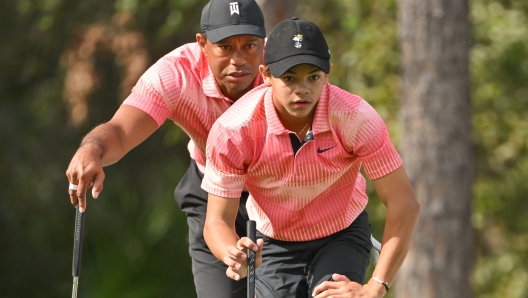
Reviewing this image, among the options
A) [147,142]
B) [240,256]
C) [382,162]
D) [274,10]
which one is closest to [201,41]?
[382,162]

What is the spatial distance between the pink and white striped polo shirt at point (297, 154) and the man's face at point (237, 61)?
0.40 metres

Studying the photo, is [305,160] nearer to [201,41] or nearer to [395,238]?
[395,238]

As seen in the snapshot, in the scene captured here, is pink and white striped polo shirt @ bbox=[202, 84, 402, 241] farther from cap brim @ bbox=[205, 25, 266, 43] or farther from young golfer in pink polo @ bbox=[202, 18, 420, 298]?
cap brim @ bbox=[205, 25, 266, 43]

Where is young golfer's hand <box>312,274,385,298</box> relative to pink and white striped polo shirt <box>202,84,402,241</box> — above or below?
below

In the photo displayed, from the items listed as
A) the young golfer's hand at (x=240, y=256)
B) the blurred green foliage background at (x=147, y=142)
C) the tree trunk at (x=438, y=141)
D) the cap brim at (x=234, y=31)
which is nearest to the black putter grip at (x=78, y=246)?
the young golfer's hand at (x=240, y=256)

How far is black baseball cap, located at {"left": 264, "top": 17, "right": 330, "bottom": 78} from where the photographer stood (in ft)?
14.7

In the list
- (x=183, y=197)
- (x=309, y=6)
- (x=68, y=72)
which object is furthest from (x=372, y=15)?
(x=183, y=197)

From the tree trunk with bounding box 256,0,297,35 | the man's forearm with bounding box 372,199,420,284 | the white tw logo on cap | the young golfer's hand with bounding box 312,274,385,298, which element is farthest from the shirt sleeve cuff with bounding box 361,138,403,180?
the tree trunk with bounding box 256,0,297,35

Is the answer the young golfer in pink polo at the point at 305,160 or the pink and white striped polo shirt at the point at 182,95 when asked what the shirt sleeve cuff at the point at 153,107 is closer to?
the pink and white striped polo shirt at the point at 182,95

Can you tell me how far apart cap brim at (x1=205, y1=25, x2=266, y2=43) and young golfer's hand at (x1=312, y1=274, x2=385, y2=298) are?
1364mm

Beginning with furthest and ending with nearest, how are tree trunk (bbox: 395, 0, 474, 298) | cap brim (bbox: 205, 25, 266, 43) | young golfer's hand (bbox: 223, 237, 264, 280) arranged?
tree trunk (bbox: 395, 0, 474, 298) < cap brim (bbox: 205, 25, 266, 43) < young golfer's hand (bbox: 223, 237, 264, 280)

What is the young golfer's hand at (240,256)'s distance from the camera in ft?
14.1

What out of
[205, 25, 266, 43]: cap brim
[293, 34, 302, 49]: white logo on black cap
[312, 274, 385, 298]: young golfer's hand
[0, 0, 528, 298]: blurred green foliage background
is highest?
[293, 34, 302, 49]: white logo on black cap

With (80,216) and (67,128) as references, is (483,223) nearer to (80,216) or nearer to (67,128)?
(67,128)
